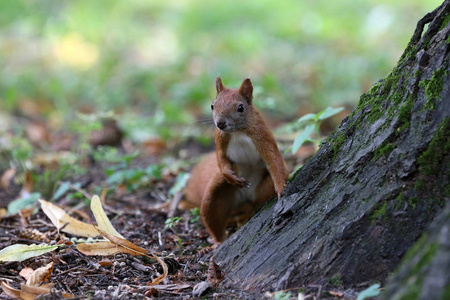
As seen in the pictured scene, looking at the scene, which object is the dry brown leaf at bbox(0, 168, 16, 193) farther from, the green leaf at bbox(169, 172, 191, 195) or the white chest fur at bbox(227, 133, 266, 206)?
the white chest fur at bbox(227, 133, 266, 206)

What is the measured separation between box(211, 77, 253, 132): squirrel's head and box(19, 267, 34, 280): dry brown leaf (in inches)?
49.3

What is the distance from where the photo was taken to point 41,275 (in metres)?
2.33

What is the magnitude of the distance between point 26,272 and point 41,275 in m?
0.16

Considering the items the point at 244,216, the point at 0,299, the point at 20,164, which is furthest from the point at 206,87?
the point at 0,299

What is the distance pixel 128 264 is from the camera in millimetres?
2617

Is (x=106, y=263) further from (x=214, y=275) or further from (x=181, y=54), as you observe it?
(x=181, y=54)

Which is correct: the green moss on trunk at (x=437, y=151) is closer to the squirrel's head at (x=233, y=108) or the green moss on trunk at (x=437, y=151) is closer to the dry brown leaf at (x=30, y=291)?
the squirrel's head at (x=233, y=108)

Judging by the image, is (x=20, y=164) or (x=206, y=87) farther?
(x=206, y=87)

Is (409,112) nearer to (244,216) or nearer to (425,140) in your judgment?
(425,140)

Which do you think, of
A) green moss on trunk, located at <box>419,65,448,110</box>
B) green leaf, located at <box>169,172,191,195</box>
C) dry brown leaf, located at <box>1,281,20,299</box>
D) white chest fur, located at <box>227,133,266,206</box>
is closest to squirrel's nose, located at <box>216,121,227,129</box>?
white chest fur, located at <box>227,133,266,206</box>

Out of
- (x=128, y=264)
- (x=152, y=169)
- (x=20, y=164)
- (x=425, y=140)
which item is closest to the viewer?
(x=425, y=140)

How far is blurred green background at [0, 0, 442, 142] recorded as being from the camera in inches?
257

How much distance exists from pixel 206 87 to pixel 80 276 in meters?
4.55

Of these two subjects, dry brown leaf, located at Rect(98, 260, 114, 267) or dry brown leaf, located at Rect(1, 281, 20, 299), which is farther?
dry brown leaf, located at Rect(98, 260, 114, 267)
